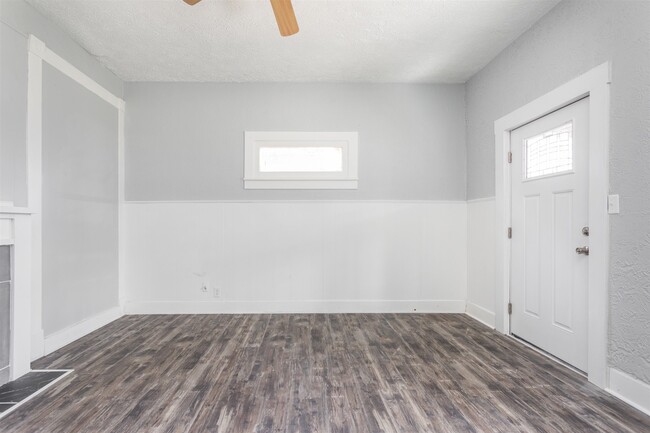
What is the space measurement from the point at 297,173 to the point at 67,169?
210 centimetres

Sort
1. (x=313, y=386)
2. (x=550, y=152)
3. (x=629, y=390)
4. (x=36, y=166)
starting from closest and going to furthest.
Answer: (x=629, y=390) → (x=313, y=386) → (x=36, y=166) → (x=550, y=152)

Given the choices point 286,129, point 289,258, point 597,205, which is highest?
point 286,129

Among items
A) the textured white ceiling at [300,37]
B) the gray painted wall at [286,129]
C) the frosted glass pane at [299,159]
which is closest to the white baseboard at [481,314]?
the gray painted wall at [286,129]

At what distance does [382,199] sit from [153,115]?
9.10 feet

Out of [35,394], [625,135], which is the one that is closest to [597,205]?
[625,135]

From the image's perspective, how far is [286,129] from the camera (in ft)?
12.3

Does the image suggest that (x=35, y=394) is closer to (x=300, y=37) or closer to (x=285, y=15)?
(x=285, y=15)

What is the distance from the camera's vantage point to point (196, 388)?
1998 mm

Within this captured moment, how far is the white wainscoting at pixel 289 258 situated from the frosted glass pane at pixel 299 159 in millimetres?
407

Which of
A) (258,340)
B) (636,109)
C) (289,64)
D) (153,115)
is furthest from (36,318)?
(636,109)

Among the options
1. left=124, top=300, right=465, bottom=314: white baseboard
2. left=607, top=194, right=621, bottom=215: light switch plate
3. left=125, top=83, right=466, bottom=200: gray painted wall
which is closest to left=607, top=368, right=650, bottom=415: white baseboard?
left=607, top=194, right=621, bottom=215: light switch plate

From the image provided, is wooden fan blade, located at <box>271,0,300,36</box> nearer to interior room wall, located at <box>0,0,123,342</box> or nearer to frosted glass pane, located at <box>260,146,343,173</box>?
frosted glass pane, located at <box>260,146,343,173</box>

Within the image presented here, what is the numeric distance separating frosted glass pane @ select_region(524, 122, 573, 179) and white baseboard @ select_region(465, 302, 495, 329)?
1.40 meters

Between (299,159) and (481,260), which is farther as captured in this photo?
(299,159)
